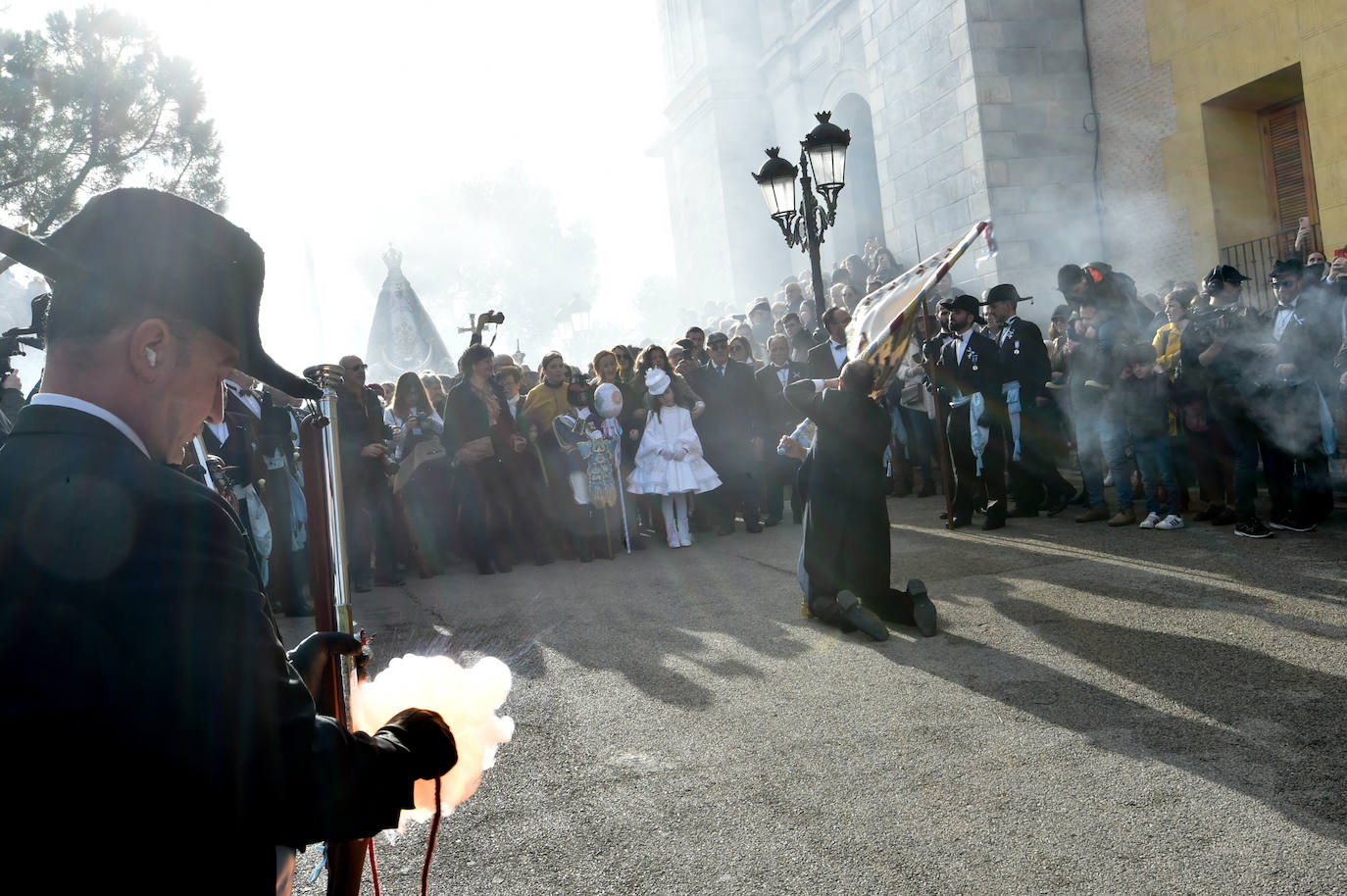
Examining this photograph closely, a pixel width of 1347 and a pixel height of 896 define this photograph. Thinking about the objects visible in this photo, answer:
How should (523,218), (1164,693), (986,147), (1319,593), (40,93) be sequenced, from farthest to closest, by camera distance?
(523,218)
(40,93)
(986,147)
(1319,593)
(1164,693)

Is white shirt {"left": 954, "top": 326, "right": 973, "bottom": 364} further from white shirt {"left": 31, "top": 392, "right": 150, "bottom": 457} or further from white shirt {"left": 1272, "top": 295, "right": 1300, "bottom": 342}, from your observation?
white shirt {"left": 31, "top": 392, "right": 150, "bottom": 457}

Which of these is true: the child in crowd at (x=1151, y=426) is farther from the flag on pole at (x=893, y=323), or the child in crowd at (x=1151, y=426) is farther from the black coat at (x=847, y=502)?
the black coat at (x=847, y=502)

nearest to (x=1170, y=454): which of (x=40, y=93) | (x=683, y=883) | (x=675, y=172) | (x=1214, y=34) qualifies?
(x=683, y=883)

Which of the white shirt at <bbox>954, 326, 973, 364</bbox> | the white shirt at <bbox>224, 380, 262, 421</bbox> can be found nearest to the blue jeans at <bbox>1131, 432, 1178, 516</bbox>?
the white shirt at <bbox>954, 326, 973, 364</bbox>

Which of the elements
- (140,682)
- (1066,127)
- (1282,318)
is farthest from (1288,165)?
(140,682)

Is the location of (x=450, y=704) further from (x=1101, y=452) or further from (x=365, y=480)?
(x=1101, y=452)

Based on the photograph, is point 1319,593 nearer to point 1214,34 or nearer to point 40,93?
point 1214,34

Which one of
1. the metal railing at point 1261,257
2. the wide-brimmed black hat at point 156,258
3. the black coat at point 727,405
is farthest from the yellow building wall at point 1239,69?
the wide-brimmed black hat at point 156,258

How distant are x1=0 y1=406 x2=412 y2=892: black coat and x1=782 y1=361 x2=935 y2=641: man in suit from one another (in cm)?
513

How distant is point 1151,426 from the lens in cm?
855

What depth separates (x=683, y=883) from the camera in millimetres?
3344

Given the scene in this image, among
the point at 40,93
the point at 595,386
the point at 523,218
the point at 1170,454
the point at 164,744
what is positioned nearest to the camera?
the point at 164,744

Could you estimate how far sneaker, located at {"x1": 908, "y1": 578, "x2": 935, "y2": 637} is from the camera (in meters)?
6.07

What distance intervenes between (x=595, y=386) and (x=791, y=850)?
846 cm
